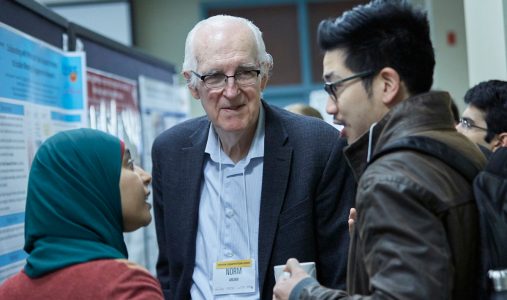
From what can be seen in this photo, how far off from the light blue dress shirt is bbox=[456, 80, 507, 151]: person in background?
106cm

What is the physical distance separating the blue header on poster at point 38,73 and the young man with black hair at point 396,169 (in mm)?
1222

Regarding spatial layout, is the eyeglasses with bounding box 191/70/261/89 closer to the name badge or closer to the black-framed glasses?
the name badge

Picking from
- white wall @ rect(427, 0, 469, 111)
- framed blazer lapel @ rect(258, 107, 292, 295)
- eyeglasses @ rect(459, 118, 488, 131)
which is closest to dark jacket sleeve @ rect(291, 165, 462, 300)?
framed blazer lapel @ rect(258, 107, 292, 295)

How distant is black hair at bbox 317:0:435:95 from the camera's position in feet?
5.00

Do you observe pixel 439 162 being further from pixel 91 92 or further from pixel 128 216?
pixel 91 92

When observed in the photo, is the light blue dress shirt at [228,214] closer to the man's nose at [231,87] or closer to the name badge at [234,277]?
the name badge at [234,277]

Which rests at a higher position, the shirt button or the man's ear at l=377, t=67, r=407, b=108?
the man's ear at l=377, t=67, r=407, b=108

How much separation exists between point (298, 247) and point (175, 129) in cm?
61

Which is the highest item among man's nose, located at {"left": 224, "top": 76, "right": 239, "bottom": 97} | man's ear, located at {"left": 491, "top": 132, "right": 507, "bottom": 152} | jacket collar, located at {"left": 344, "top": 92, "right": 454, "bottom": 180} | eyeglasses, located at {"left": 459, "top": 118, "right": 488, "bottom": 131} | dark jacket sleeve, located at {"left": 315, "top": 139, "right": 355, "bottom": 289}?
man's nose, located at {"left": 224, "top": 76, "right": 239, "bottom": 97}

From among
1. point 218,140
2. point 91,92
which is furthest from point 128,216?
point 91,92

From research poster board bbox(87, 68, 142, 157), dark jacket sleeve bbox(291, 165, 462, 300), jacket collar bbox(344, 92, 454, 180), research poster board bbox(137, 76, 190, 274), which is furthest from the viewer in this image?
research poster board bbox(137, 76, 190, 274)

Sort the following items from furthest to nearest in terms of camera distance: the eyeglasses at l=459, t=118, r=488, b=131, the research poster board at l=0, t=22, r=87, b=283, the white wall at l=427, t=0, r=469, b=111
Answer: the white wall at l=427, t=0, r=469, b=111
the eyeglasses at l=459, t=118, r=488, b=131
the research poster board at l=0, t=22, r=87, b=283

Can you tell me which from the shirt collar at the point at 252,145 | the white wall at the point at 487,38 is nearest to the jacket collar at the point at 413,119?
the shirt collar at the point at 252,145

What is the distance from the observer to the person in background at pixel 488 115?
2.92 m
